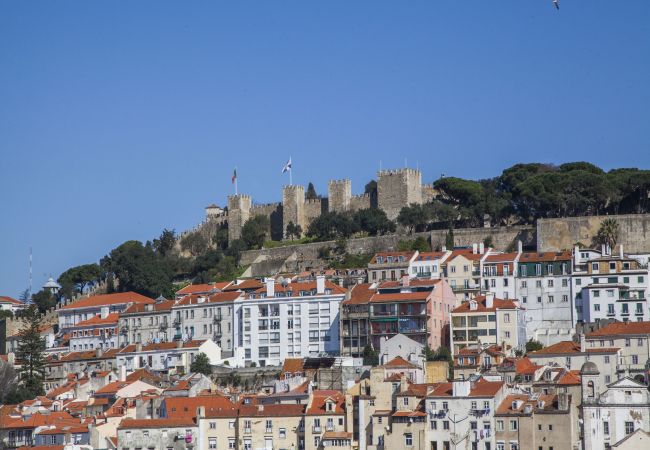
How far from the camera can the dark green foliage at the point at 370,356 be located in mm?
69438

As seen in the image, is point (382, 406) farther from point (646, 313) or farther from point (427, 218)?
point (427, 218)

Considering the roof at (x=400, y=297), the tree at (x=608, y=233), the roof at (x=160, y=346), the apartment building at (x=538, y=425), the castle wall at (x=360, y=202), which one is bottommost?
the apartment building at (x=538, y=425)

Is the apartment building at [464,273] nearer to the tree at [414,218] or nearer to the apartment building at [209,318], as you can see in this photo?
the apartment building at [209,318]

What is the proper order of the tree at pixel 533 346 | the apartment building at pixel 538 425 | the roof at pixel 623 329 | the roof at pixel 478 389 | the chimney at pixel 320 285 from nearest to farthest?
the apartment building at pixel 538 425, the roof at pixel 478 389, the roof at pixel 623 329, the tree at pixel 533 346, the chimney at pixel 320 285

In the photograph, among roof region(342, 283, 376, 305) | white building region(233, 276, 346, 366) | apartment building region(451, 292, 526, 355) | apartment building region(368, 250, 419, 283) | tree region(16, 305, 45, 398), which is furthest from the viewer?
apartment building region(368, 250, 419, 283)

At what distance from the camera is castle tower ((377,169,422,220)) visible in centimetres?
9669

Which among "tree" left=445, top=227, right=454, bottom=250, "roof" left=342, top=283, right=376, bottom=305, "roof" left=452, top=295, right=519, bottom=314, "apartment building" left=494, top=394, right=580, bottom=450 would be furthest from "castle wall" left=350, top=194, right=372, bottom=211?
"apartment building" left=494, top=394, right=580, bottom=450

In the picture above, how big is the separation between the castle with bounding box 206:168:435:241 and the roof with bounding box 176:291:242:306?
58.9 feet

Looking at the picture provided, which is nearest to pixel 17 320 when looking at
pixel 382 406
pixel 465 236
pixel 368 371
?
pixel 465 236

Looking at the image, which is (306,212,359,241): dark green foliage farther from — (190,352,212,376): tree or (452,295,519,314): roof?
(452,295,519,314): roof

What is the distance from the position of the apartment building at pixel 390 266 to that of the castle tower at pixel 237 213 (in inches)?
897

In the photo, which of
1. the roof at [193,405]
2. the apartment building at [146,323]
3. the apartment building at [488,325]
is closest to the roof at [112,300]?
the apartment building at [146,323]

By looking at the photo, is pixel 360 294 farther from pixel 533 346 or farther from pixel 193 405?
pixel 193 405

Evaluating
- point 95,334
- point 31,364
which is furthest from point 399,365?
point 95,334
